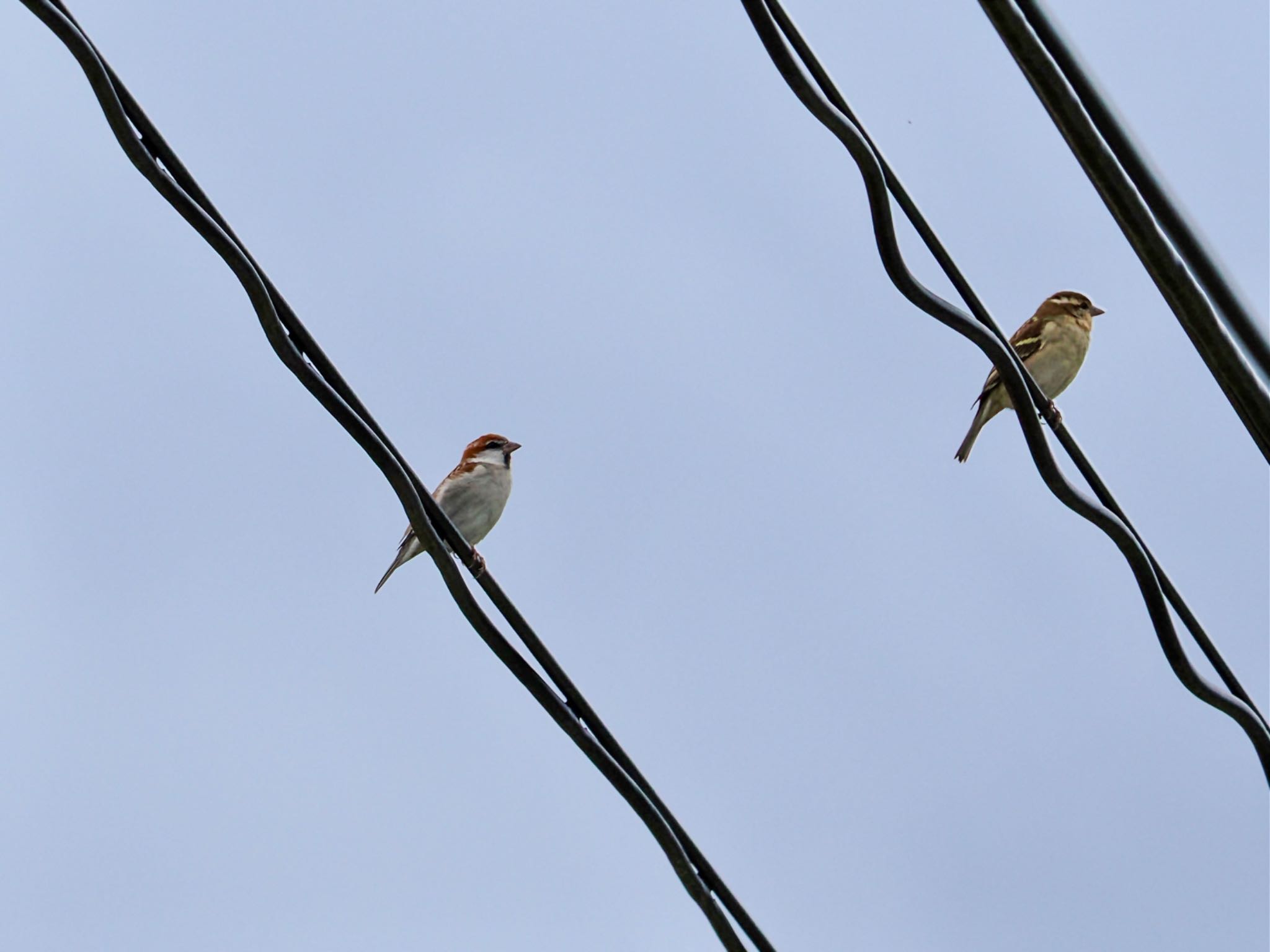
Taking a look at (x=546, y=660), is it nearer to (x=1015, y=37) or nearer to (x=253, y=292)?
(x=253, y=292)

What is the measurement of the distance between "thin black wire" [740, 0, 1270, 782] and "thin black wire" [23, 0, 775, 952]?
1109 millimetres

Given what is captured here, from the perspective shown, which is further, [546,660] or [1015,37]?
[546,660]

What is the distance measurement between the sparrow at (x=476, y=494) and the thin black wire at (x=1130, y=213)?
7215mm

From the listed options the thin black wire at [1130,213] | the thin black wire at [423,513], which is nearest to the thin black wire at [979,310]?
the thin black wire at [1130,213]

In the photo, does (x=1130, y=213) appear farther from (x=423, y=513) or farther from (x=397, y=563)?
(x=397, y=563)

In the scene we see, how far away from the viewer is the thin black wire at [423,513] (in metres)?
2.95

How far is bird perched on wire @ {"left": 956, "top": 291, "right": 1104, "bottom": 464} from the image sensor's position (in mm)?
9875

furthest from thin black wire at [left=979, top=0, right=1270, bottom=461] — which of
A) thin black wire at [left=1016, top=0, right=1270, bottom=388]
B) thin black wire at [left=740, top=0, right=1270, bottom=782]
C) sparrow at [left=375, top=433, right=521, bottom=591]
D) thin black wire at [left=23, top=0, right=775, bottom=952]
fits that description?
sparrow at [left=375, top=433, right=521, bottom=591]

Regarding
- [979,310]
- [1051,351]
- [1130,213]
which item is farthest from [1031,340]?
[1130,213]

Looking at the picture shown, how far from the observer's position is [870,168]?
112 inches

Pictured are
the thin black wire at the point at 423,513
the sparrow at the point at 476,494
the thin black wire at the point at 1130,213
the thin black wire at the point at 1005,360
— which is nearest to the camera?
the thin black wire at the point at 1130,213

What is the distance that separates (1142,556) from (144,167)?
2.28 m

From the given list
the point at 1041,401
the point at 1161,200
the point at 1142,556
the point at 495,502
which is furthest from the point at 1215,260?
the point at 495,502

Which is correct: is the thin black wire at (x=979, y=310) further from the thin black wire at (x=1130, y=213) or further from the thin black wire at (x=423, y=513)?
the thin black wire at (x=423, y=513)
